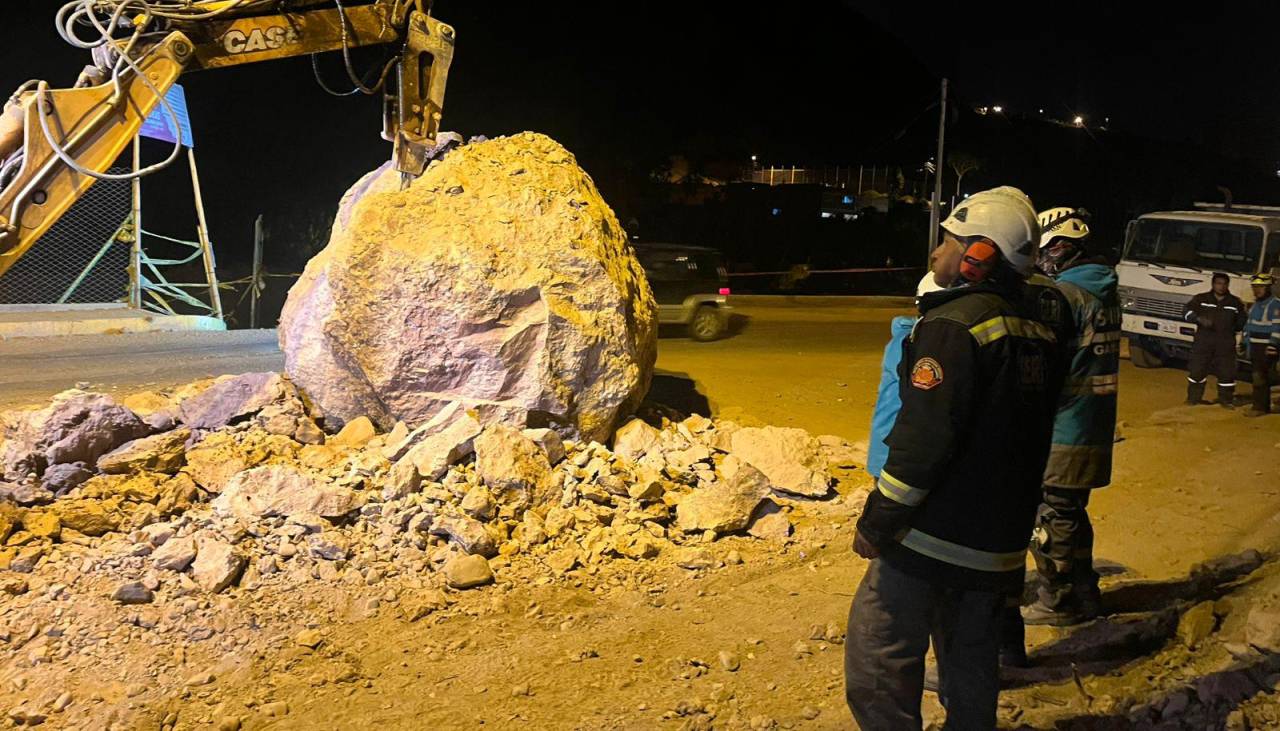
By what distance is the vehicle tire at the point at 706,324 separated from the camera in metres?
15.1

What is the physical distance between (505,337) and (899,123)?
258ft

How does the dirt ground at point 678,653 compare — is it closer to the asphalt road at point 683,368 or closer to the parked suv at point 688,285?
the asphalt road at point 683,368

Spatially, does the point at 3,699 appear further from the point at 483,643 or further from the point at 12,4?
the point at 12,4

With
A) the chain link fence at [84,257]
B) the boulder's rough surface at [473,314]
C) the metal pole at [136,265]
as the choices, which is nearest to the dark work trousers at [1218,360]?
the boulder's rough surface at [473,314]

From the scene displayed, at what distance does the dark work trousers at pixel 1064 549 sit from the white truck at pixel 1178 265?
33.8 feet

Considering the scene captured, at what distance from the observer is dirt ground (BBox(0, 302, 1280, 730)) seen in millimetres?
4086

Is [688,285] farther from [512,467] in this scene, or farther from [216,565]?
[216,565]

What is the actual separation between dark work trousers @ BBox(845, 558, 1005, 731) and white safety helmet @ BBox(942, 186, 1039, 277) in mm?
1074

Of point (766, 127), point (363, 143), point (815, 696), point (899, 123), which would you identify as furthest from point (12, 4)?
point (899, 123)

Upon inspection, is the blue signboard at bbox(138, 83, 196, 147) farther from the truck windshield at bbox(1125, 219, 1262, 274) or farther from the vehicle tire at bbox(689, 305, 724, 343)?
the truck windshield at bbox(1125, 219, 1262, 274)

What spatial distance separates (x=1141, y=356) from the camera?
565 inches

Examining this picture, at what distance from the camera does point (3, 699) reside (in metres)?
4.21

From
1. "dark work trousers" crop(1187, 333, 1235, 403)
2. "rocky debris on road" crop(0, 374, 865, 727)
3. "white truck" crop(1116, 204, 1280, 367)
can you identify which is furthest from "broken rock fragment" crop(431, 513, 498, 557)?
"white truck" crop(1116, 204, 1280, 367)

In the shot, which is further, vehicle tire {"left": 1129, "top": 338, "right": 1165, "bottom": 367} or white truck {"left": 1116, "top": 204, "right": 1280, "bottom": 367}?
vehicle tire {"left": 1129, "top": 338, "right": 1165, "bottom": 367}
